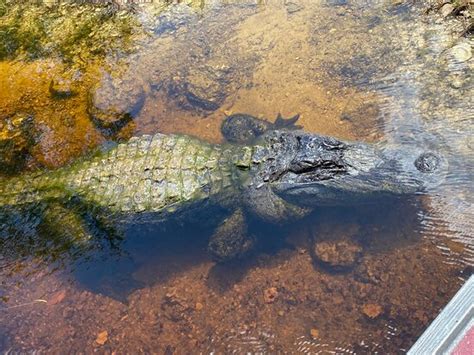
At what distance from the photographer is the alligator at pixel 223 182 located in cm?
423

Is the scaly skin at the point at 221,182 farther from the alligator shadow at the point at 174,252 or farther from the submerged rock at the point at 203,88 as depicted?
the submerged rock at the point at 203,88

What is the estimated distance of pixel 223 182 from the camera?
15.0ft

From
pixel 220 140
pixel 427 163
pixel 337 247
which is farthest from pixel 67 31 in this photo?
pixel 427 163

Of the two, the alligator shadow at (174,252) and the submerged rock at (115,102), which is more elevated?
the submerged rock at (115,102)

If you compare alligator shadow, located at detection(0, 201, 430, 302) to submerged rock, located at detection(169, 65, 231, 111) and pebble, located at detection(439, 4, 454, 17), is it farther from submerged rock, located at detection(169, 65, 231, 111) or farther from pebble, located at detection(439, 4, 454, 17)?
pebble, located at detection(439, 4, 454, 17)

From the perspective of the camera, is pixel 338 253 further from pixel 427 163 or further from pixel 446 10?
pixel 446 10

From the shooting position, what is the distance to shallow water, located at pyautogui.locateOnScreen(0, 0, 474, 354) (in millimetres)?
3924

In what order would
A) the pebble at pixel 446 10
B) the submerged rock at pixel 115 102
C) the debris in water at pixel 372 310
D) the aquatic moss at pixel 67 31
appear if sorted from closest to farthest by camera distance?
the debris in water at pixel 372 310
the pebble at pixel 446 10
the submerged rock at pixel 115 102
the aquatic moss at pixel 67 31

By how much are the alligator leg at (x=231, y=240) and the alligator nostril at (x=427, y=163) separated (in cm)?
194

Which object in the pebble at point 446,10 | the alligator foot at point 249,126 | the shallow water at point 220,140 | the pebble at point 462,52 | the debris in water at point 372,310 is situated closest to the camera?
the debris in water at point 372,310

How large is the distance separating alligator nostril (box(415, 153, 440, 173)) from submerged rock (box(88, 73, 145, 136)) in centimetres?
360

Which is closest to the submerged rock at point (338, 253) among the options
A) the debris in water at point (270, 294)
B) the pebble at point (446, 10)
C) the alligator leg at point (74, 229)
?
the debris in water at point (270, 294)

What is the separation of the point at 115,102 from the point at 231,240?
2633mm

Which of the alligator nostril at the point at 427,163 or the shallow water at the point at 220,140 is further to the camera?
the alligator nostril at the point at 427,163
